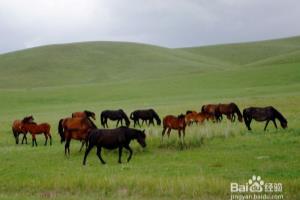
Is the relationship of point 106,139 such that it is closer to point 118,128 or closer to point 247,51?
point 118,128

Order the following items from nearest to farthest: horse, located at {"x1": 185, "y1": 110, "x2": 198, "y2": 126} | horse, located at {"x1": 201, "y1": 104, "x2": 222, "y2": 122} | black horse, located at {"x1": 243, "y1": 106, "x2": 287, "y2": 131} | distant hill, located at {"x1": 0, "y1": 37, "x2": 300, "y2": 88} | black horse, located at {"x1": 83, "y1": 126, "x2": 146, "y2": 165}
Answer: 1. black horse, located at {"x1": 83, "y1": 126, "x2": 146, "y2": 165}
2. black horse, located at {"x1": 243, "y1": 106, "x2": 287, "y2": 131}
3. horse, located at {"x1": 185, "y1": 110, "x2": 198, "y2": 126}
4. horse, located at {"x1": 201, "y1": 104, "x2": 222, "y2": 122}
5. distant hill, located at {"x1": 0, "y1": 37, "x2": 300, "y2": 88}

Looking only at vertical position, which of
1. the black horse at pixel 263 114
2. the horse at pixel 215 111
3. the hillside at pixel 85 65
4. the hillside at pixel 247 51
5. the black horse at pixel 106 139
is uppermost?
the hillside at pixel 247 51

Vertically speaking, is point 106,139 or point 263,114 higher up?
point 263,114

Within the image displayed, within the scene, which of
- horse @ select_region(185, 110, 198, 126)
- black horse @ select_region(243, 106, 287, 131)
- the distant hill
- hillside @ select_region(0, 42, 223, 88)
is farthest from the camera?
hillside @ select_region(0, 42, 223, 88)

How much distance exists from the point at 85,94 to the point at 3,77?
38.0 metres

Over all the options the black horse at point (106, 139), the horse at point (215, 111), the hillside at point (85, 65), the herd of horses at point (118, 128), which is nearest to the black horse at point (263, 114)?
the herd of horses at point (118, 128)

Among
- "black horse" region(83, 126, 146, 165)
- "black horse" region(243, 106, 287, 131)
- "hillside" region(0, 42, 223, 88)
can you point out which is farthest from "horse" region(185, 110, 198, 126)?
"hillside" region(0, 42, 223, 88)

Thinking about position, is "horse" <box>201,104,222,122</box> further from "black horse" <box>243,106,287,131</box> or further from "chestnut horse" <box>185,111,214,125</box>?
"black horse" <box>243,106,287,131</box>

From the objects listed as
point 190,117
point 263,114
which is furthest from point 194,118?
point 263,114

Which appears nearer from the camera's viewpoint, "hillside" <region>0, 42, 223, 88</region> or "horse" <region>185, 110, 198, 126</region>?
"horse" <region>185, 110, 198, 126</region>

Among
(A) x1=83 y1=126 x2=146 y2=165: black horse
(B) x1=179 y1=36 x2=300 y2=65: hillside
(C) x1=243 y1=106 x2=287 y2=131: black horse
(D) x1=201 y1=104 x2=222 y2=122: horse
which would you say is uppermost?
(B) x1=179 y1=36 x2=300 y2=65: hillside

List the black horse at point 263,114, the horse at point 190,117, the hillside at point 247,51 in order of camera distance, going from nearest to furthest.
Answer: the black horse at point 263,114 < the horse at point 190,117 < the hillside at point 247,51

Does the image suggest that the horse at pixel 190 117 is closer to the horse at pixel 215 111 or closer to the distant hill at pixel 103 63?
the horse at pixel 215 111

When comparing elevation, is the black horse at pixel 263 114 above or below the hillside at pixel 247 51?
below
